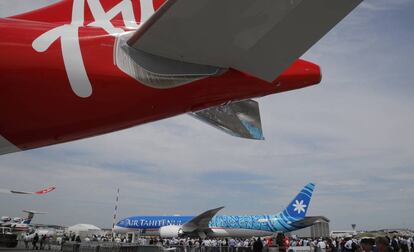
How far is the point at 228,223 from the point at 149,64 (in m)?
35.3

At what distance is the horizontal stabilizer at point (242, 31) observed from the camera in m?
2.83

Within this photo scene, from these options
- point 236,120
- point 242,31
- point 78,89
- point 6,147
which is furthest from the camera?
point 236,120

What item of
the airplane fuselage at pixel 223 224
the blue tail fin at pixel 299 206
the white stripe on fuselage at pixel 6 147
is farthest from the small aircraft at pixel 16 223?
the white stripe on fuselage at pixel 6 147

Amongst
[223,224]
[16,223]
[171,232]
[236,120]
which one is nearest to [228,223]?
[223,224]

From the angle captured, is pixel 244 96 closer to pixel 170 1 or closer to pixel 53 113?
pixel 170 1

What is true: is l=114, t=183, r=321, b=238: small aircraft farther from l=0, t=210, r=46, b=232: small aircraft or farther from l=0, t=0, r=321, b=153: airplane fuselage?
l=0, t=0, r=321, b=153: airplane fuselage

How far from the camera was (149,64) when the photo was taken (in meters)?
3.60

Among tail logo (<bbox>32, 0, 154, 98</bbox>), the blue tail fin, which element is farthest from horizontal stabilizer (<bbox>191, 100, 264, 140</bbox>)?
the blue tail fin

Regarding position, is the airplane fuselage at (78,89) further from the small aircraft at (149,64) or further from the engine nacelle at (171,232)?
the engine nacelle at (171,232)

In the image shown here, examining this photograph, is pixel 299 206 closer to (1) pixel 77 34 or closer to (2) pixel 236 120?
(2) pixel 236 120

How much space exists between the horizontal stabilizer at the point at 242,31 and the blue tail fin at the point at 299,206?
34821 mm

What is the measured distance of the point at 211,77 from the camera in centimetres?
383

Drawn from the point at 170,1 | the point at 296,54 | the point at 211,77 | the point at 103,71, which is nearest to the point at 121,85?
the point at 103,71

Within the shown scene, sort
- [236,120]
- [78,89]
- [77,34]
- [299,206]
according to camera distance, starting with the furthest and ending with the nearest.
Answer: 1. [299,206]
2. [236,120]
3. [77,34]
4. [78,89]
